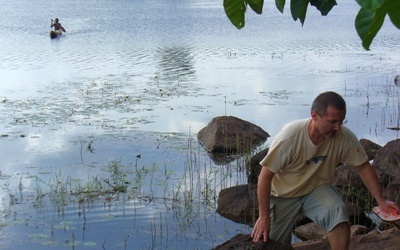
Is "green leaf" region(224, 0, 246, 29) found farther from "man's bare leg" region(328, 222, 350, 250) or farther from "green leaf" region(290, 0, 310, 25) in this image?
"man's bare leg" region(328, 222, 350, 250)

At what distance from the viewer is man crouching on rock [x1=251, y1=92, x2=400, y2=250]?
15.2 ft

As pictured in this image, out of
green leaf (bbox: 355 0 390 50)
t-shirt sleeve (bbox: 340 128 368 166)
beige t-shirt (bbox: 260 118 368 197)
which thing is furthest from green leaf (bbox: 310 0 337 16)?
t-shirt sleeve (bbox: 340 128 368 166)

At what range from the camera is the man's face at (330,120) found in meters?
4.49

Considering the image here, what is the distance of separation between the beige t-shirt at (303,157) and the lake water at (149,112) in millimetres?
2574

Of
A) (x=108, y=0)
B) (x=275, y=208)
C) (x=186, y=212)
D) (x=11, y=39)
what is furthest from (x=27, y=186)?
(x=108, y=0)

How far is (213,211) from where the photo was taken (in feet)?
27.0

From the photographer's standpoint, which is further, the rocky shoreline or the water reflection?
the water reflection

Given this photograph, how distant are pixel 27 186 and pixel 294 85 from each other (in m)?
8.95

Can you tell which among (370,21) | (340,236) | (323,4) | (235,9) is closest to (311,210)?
(340,236)

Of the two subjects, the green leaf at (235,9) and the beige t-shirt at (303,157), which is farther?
the beige t-shirt at (303,157)

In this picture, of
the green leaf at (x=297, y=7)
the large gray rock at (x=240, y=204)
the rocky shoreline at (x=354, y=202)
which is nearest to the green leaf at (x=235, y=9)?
the green leaf at (x=297, y=7)

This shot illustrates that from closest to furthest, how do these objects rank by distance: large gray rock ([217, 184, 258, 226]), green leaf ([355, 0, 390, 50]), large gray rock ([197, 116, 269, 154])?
1. green leaf ([355, 0, 390, 50])
2. large gray rock ([217, 184, 258, 226])
3. large gray rock ([197, 116, 269, 154])

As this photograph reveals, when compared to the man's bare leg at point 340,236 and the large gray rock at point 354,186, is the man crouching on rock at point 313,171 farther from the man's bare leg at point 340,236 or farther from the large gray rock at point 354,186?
the large gray rock at point 354,186

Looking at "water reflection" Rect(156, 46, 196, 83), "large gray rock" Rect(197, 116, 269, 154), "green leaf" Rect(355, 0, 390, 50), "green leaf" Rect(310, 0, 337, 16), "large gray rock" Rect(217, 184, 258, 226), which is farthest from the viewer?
"water reflection" Rect(156, 46, 196, 83)
